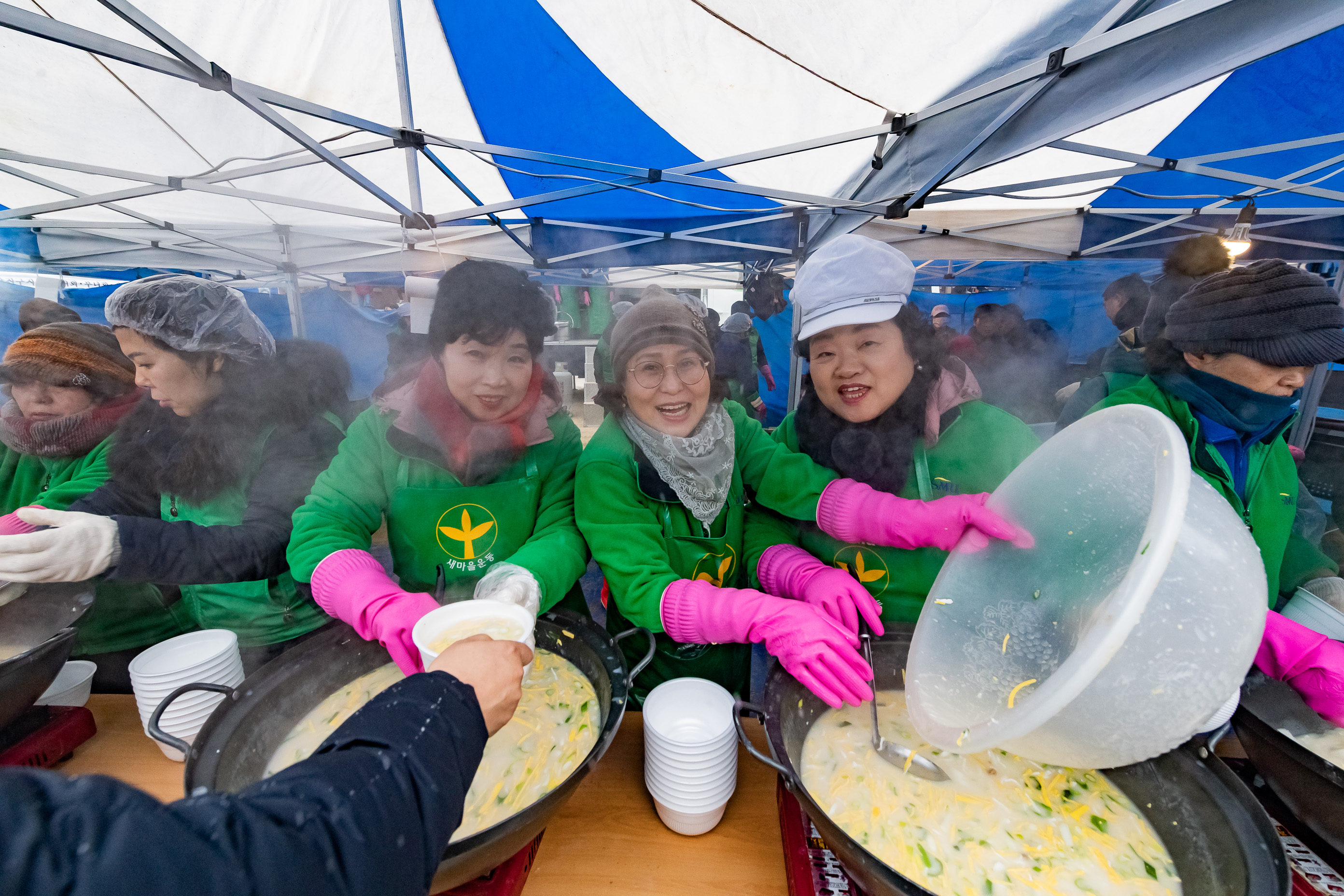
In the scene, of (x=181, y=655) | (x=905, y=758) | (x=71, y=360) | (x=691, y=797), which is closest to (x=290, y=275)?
(x=71, y=360)

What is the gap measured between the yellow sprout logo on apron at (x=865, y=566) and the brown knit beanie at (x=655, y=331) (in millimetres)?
749

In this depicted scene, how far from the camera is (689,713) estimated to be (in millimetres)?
1118

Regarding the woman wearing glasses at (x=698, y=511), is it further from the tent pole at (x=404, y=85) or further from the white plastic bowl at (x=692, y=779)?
the tent pole at (x=404, y=85)

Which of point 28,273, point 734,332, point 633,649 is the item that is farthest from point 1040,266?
point 28,273

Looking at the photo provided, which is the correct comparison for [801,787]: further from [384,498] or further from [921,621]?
[384,498]

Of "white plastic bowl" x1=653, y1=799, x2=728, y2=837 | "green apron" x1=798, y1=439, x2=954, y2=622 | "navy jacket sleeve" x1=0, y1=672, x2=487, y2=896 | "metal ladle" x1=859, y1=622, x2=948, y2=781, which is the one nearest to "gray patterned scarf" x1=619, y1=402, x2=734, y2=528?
"green apron" x1=798, y1=439, x2=954, y2=622

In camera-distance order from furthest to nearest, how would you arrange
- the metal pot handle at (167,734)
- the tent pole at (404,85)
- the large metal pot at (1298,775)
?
the tent pole at (404,85), the metal pot handle at (167,734), the large metal pot at (1298,775)

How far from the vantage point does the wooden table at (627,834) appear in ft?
3.44

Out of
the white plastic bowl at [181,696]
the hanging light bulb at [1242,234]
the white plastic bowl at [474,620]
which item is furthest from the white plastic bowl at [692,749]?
the hanging light bulb at [1242,234]

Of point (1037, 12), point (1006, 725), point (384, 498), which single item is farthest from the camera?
point (1037, 12)

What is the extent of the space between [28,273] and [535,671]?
11.6 feet

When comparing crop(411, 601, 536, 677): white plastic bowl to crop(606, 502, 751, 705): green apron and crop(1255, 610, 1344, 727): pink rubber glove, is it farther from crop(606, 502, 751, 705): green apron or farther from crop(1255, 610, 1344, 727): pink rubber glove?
crop(1255, 610, 1344, 727): pink rubber glove

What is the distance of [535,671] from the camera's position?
A: 159cm

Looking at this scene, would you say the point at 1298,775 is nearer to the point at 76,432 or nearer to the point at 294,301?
the point at 76,432
